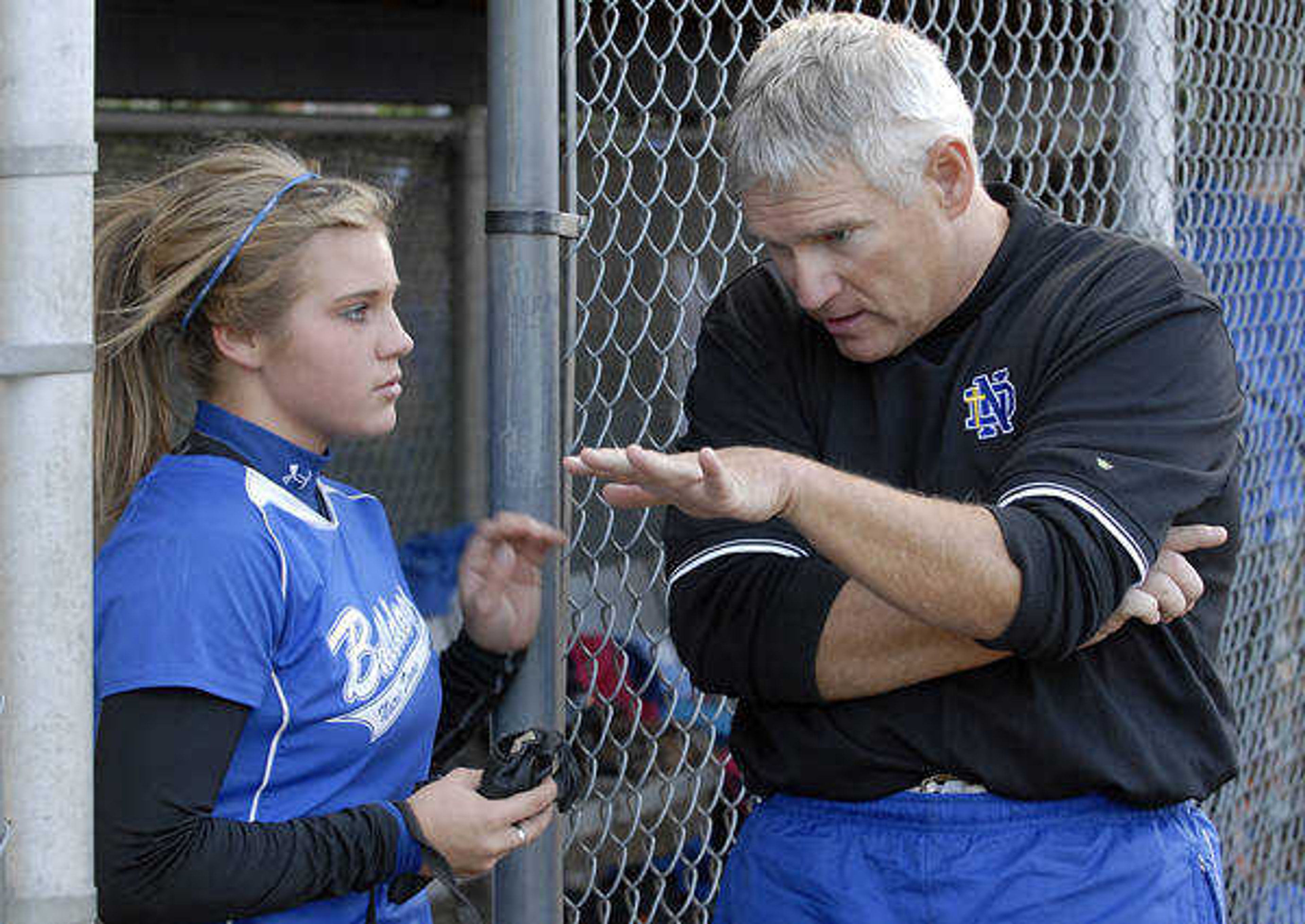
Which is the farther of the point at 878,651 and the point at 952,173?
the point at 952,173

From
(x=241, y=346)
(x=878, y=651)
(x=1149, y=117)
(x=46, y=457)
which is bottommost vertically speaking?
(x=878, y=651)

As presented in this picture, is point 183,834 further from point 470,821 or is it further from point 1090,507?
point 1090,507

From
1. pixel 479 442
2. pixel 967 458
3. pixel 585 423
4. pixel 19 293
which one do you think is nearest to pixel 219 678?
pixel 19 293

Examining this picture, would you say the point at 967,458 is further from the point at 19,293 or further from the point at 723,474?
the point at 19,293

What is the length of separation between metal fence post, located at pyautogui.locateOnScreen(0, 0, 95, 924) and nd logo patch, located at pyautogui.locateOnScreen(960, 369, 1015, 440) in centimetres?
105

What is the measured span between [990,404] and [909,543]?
1.06ft

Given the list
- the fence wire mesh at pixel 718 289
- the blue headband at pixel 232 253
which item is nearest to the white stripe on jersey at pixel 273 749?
the blue headband at pixel 232 253

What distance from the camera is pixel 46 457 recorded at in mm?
1341

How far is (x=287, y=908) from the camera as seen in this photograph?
178cm

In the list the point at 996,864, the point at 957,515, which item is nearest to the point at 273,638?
the point at 957,515

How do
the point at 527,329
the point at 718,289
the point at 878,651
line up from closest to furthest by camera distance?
the point at 878,651
the point at 527,329
the point at 718,289

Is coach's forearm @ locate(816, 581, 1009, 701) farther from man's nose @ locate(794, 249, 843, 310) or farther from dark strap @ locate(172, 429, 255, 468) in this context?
dark strap @ locate(172, 429, 255, 468)

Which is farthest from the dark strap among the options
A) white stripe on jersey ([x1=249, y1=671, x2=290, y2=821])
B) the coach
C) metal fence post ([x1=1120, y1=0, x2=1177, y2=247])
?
metal fence post ([x1=1120, y1=0, x2=1177, y2=247])

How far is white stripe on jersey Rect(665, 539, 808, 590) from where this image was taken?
6.54 ft
